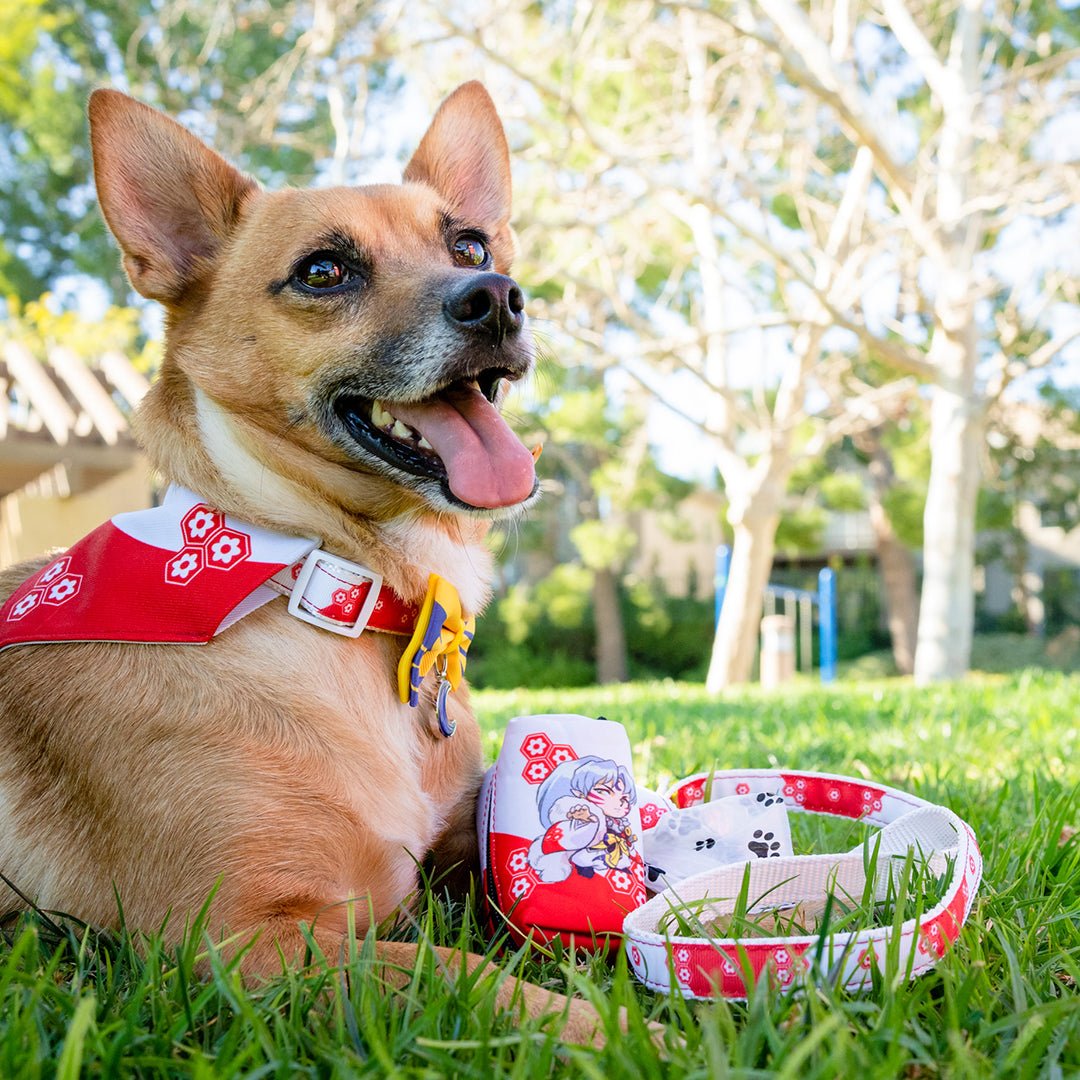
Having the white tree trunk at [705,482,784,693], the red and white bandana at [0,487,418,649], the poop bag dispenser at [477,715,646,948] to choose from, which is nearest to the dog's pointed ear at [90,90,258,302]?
the red and white bandana at [0,487,418,649]

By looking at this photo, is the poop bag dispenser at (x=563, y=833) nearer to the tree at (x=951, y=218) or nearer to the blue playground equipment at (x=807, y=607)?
the tree at (x=951, y=218)

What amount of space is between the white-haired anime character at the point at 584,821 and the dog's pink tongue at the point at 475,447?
0.60 m

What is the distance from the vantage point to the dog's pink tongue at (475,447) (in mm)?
2182

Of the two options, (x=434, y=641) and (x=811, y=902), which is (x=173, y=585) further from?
(x=811, y=902)

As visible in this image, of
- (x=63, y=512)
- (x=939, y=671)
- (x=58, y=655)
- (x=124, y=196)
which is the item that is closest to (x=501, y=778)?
(x=58, y=655)

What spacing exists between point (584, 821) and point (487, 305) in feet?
3.69

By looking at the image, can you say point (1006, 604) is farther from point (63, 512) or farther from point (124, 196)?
point (124, 196)

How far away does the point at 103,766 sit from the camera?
188cm

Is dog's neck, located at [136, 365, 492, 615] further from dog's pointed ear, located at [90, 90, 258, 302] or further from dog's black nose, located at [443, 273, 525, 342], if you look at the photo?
dog's black nose, located at [443, 273, 525, 342]

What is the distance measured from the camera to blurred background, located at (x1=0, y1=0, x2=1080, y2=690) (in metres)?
9.23

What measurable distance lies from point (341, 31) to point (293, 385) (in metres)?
8.49

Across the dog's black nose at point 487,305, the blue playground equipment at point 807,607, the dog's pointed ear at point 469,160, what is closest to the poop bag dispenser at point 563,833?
the dog's black nose at point 487,305

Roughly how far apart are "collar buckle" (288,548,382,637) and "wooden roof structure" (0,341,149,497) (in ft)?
20.2

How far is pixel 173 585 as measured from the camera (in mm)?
1946
